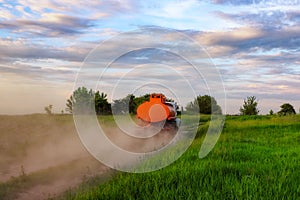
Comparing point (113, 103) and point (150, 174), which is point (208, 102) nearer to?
point (113, 103)

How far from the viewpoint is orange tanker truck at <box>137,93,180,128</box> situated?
1827cm

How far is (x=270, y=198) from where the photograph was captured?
670cm

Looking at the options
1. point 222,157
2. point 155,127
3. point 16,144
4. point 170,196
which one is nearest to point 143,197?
point 170,196

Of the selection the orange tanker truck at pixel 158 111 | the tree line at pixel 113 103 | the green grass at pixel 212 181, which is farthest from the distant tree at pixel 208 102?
the orange tanker truck at pixel 158 111

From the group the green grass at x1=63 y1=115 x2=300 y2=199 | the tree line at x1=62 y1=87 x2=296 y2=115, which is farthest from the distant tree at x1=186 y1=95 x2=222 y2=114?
the green grass at x1=63 y1=115 x2=300 y2=199

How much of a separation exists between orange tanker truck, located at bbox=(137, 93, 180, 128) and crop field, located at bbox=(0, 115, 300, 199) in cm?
323

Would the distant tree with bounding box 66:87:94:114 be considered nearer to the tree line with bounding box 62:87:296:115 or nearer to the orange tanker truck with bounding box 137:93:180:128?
the tree line with bounding box 62:87:296:115

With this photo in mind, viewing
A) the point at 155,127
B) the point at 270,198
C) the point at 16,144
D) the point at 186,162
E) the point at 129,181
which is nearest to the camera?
the point at 270,198

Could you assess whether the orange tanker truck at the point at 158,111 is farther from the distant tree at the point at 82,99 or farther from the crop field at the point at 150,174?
the distant tree at the point at 82,99

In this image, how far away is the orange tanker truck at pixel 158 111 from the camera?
18.3 meters

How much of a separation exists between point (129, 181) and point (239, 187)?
2.06 meters

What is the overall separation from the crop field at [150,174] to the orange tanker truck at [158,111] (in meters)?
3.23

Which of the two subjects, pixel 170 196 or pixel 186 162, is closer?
pixel 170 196

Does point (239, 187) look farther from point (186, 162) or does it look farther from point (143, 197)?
point (186, 162)
